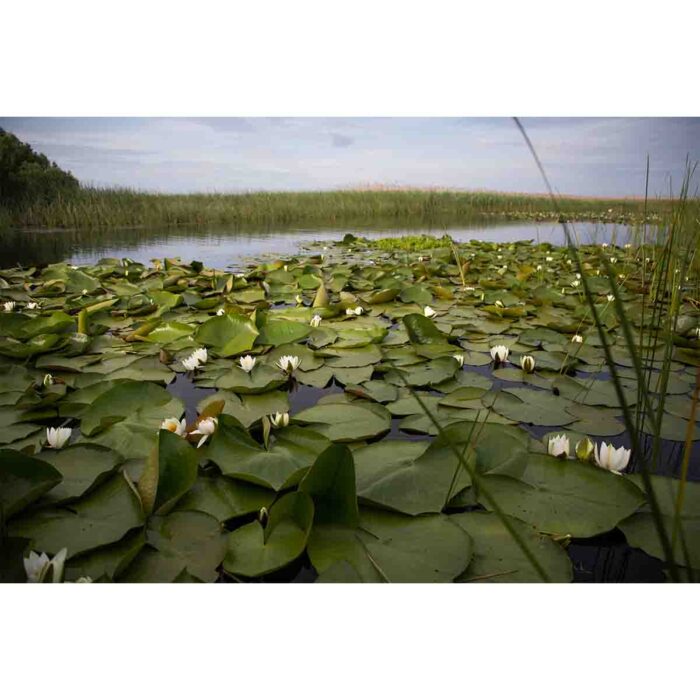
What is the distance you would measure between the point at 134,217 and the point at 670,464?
6175 mm

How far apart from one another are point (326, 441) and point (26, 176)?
3278mm

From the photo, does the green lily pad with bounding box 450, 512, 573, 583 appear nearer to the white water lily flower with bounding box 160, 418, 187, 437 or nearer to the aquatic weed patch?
the aquatic weed patch

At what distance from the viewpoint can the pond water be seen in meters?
4.50

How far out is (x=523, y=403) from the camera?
5.27 ft

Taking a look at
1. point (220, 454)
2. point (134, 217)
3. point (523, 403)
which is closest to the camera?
point (220, 454)

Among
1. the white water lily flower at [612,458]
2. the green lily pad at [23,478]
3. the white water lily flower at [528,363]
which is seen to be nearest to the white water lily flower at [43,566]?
the green lily pad at [23,478]

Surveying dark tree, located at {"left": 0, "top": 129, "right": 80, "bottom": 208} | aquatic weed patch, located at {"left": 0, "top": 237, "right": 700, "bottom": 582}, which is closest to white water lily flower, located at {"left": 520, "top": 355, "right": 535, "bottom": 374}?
aquatic weed patch, located at {"left": 0, "top": 237, "right": 700, "bottom": 582}

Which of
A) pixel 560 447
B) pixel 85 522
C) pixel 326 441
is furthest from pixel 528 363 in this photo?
pixel 85 522

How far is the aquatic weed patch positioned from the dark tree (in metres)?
0.86

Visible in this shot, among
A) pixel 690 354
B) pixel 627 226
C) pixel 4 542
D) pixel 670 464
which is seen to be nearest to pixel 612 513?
pixel 670 464
